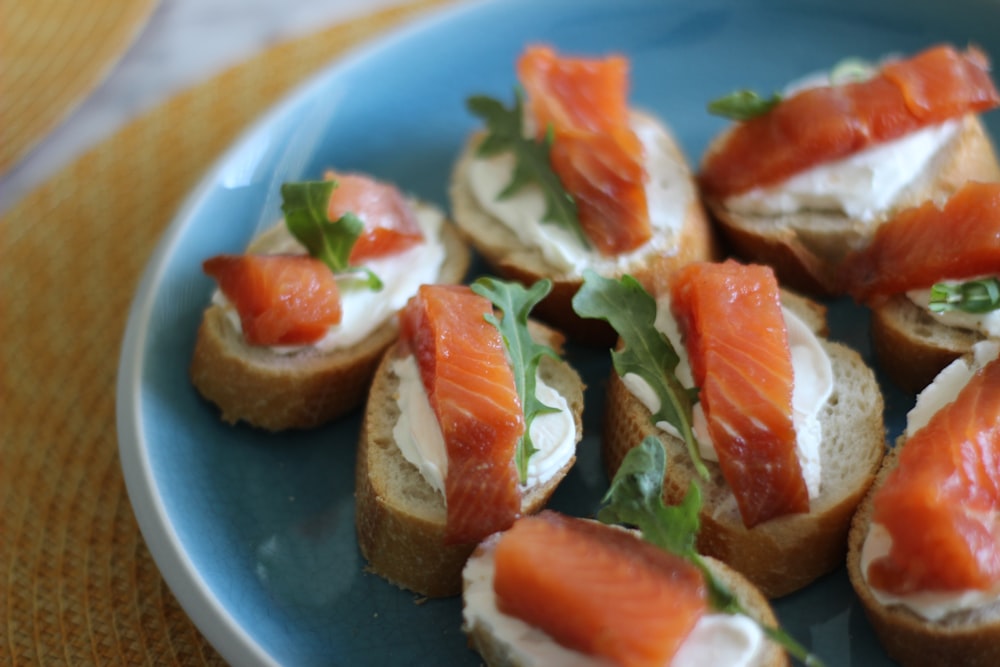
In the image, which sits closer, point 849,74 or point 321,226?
point 321,226

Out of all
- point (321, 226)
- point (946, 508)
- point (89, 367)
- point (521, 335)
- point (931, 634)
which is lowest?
point (931, 634)

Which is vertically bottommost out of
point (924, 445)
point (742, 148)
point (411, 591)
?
Result: point (411, 591)

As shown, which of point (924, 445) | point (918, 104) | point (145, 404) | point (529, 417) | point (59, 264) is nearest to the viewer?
point (924, 445)

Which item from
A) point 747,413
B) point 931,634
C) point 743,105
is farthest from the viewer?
point 743,105

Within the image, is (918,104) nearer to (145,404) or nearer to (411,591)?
(411,591)

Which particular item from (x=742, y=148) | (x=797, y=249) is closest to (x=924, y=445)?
(x=797, y=249)

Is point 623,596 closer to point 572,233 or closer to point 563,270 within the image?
point 563,270

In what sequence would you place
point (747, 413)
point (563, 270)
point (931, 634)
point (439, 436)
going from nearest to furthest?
point (931, 634) → point (747, 413) → point (439, 436) → point (563, 270)

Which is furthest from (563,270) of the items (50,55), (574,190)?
(50,55)

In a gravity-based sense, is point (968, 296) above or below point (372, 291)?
below
